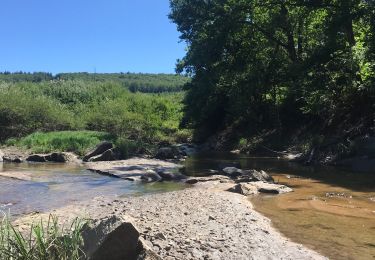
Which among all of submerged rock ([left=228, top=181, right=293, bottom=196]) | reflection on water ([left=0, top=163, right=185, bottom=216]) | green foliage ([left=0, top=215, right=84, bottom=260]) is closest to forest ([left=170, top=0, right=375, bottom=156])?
submerged rock ([left=228, top=181, right=293, bottom=196])

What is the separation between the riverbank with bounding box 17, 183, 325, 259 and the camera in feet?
25.1

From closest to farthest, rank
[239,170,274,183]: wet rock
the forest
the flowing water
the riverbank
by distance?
1. the riverbank
2. the flowing water
3. [239,170,274,183]: wet rock
4. the forest

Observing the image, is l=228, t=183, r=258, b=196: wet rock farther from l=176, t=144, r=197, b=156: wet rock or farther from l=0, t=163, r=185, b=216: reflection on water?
l=176, t=144, r=197, b=156: wet rock

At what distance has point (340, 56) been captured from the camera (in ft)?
82.4

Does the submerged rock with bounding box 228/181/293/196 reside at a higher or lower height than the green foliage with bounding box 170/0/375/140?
lower

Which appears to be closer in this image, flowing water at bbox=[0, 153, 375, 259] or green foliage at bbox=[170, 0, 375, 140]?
flowing water at bbox=[0, 153, 375, 259]

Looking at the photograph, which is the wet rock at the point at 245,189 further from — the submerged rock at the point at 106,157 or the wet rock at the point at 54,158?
the wet rock at the point at 54,158

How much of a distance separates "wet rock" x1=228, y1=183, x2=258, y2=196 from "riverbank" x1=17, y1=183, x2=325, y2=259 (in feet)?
1.81

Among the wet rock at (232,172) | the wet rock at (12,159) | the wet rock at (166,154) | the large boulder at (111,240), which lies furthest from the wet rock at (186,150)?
the large boulder at (111,240)

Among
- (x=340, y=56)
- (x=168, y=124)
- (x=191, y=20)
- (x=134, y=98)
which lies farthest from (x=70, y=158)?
(x=134, y=98)

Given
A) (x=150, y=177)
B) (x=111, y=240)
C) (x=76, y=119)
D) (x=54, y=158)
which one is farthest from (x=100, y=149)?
(x=111, y=240)

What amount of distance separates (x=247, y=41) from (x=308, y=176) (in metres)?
18.4

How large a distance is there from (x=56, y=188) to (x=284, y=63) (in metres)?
21.8

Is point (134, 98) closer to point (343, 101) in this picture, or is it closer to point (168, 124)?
point (168, 124)
